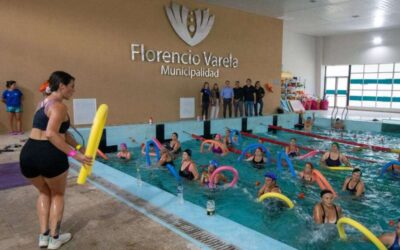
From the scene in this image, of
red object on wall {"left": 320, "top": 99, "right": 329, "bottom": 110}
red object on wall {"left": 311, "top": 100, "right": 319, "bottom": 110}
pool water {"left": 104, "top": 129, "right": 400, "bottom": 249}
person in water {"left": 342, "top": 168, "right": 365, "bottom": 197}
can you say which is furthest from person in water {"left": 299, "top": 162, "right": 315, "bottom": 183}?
red object on wall {"left": 320, "top": 99, "right": 329, "bottom": 110}

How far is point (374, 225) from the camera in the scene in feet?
16.0

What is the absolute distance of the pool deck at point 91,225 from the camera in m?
2.93

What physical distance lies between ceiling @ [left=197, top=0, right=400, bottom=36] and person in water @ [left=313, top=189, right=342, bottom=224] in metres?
10.2

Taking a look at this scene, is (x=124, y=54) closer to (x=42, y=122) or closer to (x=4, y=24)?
(x=4, y=24)

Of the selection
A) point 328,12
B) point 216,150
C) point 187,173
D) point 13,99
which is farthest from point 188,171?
point 328,12

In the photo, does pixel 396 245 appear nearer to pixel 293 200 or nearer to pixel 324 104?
pixel 293 200

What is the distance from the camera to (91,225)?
3.30m

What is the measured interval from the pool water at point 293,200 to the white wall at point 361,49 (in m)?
A: 13.5

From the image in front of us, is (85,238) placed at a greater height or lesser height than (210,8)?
lesser

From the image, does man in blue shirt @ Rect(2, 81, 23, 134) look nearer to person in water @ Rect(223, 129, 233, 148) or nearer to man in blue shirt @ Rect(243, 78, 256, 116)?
person in water @ Rect(223, 129, 233, 148)

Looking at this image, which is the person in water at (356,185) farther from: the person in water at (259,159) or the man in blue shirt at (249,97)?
the man in blue shirt at (249,97)

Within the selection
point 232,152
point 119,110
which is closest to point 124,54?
point 119,110

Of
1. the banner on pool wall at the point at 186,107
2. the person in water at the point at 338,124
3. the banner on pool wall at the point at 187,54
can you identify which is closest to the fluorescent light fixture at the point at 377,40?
the person in water at the point at 338,124

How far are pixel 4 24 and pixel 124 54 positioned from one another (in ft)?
11.8
